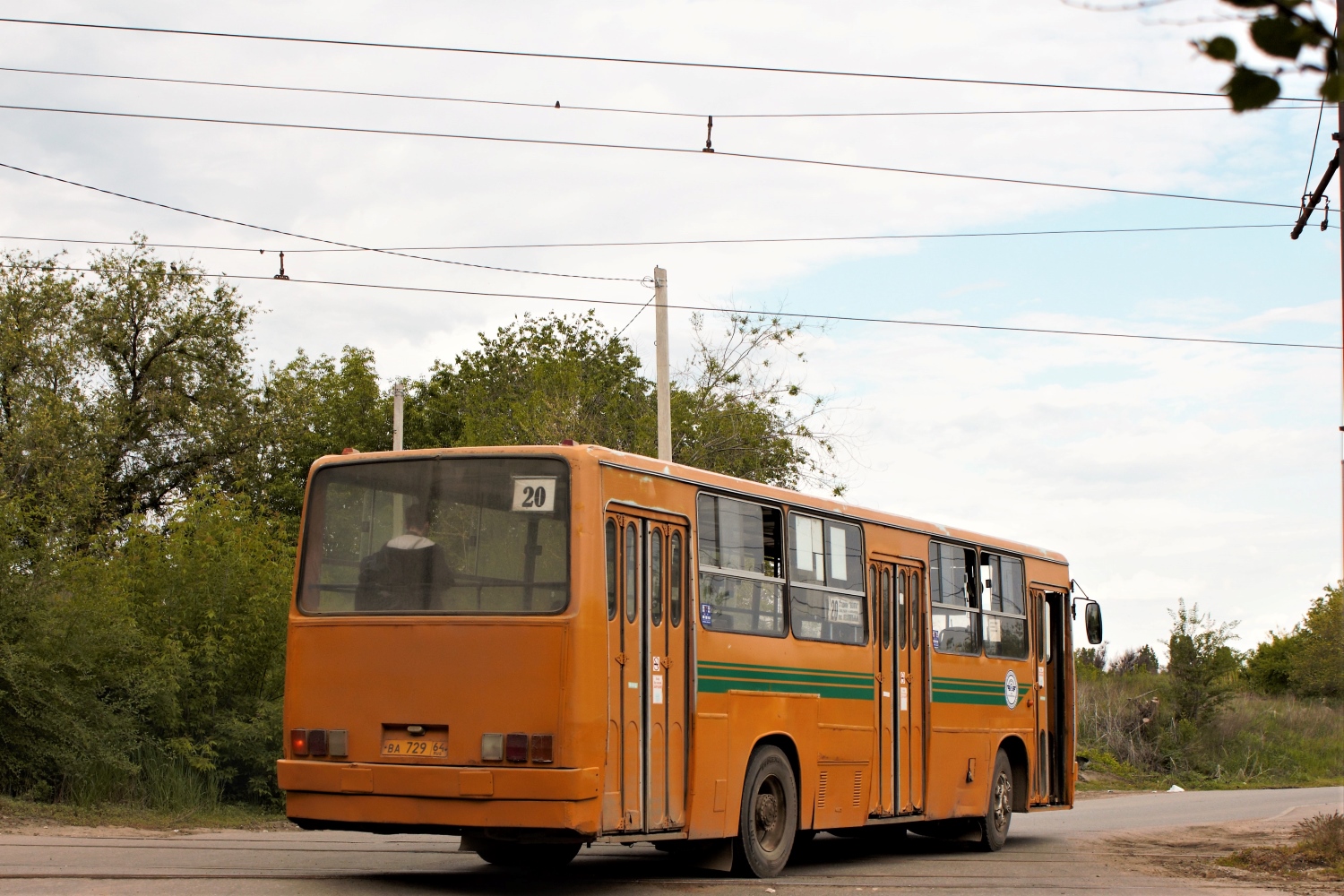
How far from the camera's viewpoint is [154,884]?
936 centimetres

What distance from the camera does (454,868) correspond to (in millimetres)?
11789

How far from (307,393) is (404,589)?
35698 millimetres

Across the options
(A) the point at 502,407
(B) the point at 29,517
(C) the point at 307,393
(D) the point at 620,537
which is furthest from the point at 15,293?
(D) the point at 620,537

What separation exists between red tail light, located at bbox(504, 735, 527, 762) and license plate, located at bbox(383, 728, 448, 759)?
47cm

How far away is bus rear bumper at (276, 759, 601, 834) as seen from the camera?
353 inches

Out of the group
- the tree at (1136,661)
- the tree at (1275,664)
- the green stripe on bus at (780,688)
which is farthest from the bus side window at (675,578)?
the tree at (1275,664)

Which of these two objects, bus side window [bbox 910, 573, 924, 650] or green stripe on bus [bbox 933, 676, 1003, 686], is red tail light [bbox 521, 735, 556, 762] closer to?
bus side window [bbox 910, 573, 924, 650]

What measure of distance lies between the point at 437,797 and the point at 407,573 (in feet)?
4.93

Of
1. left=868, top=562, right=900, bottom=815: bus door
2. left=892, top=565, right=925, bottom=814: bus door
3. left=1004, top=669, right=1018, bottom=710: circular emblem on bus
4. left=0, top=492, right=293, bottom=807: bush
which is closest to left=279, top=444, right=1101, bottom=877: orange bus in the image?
left=868, top=562, right=900, bottom=815: bus door

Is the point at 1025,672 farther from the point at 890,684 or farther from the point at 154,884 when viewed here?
the point at 154,884

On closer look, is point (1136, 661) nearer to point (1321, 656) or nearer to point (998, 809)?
point (1321, 656)

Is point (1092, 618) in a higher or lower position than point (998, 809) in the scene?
higher

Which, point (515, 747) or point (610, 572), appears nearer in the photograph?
point (515, 747)

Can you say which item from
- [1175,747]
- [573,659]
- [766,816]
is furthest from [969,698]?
[1175,747]
